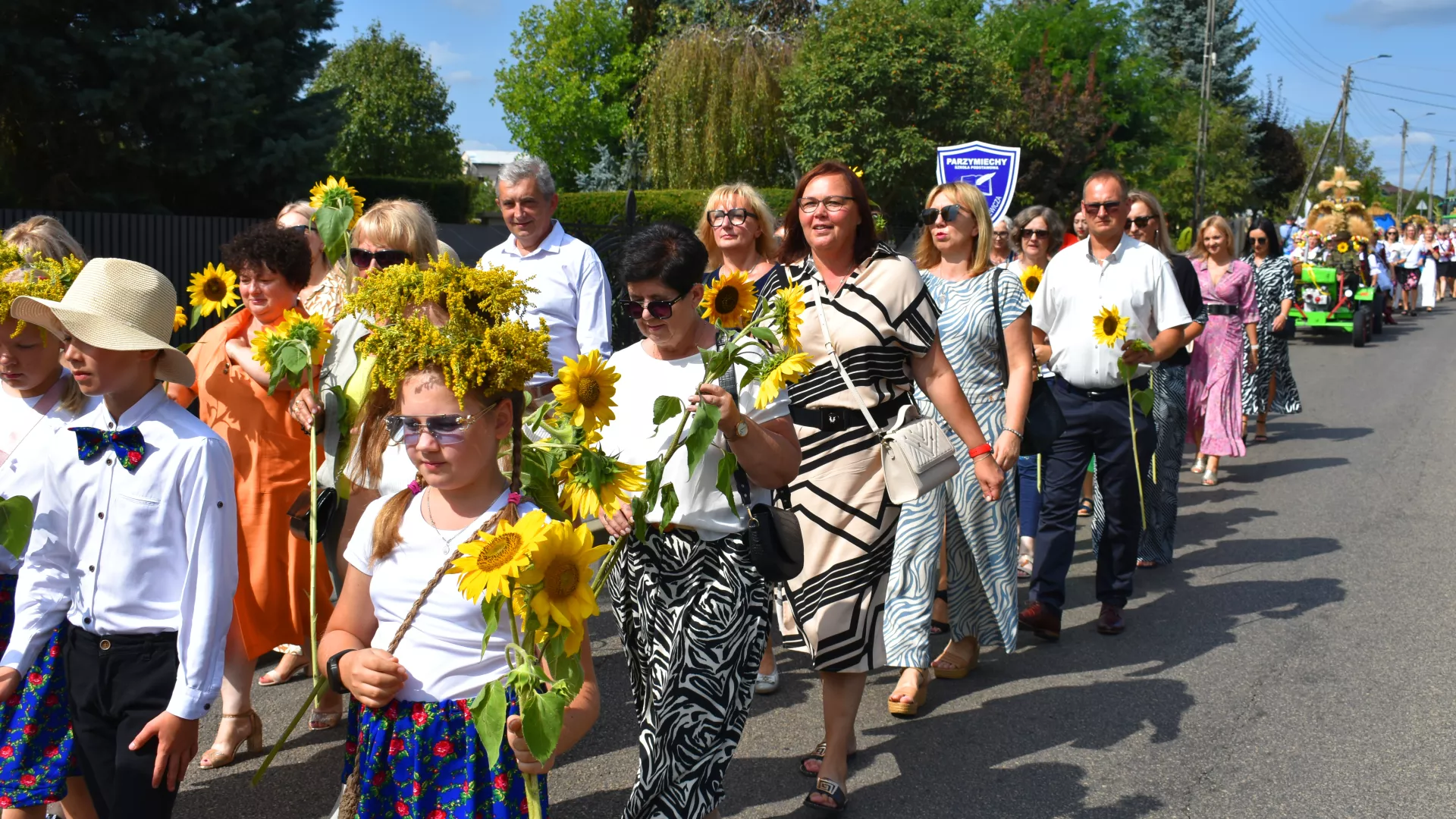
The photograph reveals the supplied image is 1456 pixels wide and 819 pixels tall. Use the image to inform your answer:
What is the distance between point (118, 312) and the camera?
305 centimetres

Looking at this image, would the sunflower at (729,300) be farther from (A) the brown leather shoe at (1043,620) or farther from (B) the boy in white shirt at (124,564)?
(A) the brown leather shoe at (1043,620)

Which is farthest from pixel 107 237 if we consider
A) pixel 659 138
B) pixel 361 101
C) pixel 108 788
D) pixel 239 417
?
pixel 361 101

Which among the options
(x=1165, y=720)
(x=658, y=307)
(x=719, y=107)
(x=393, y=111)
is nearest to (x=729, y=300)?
(x=658, y=307)

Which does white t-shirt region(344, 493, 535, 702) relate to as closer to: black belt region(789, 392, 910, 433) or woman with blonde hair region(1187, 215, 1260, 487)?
black belt region(789, 392, 910, 433)

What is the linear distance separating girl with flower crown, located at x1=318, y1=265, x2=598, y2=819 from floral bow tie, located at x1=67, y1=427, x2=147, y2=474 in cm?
71

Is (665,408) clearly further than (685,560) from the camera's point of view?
No

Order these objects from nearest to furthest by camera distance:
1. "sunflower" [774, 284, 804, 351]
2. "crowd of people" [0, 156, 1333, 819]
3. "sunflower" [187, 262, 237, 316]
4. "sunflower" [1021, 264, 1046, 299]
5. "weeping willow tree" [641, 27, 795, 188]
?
"crowd of people" [0, 156, 1333, 819] → "sunflower" [774, 284, 804, 351] → "sunflower" [187, 262, 237, 316] → "sunflower" [1021, 264, 1046, 299] → "weeping willow tree" [641, 27, 795, 188]

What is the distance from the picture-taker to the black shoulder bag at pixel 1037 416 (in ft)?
17.5

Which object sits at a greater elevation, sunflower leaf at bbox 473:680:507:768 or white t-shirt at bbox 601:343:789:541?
white t-shirt at bbox 601:343:789:541

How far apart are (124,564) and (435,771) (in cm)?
100

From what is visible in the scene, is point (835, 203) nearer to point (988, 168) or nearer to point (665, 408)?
point (665, 408)

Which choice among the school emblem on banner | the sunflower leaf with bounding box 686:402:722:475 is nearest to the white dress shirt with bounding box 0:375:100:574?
the sunflower leaf with bounding box 686:402:722:475

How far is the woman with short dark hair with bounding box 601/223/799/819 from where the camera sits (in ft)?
10.8

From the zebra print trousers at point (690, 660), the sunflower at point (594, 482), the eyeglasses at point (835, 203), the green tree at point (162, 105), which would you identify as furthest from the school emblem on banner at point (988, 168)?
the sunflower at point (594, 482)
